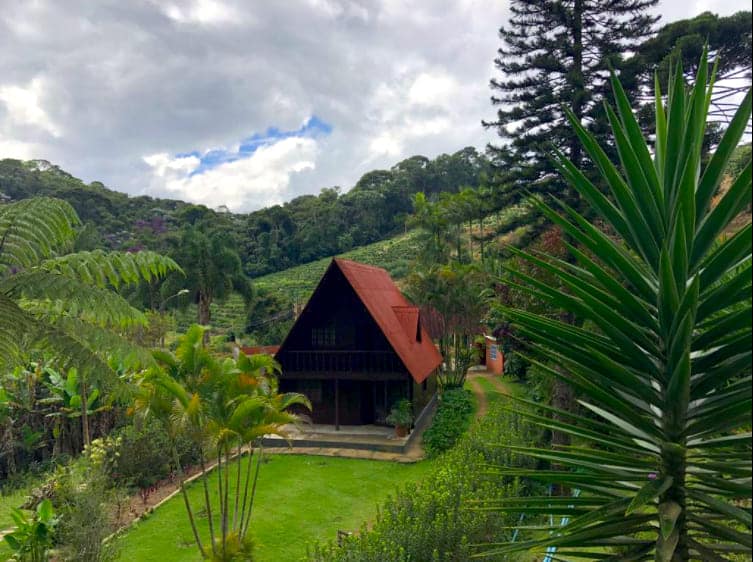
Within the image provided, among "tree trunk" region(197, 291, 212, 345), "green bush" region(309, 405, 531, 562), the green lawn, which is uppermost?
"tree trunk" region(197, 291, 212, 345)

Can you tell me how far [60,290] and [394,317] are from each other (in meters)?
12.7

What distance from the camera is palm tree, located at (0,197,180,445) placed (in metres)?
6.87

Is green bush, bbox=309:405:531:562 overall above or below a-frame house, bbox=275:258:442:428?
below

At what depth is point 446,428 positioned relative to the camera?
14.6 meters

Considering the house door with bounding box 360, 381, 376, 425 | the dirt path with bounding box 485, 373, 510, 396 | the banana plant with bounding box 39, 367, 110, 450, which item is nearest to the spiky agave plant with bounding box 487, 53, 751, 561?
the banana plant with bounding box 39, 367, 110, 450

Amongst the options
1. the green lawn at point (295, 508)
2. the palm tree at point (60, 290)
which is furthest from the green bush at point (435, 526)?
the palm tree at point (60, 290)

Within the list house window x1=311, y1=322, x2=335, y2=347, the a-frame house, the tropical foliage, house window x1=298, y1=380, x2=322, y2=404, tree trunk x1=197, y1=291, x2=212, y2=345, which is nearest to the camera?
the tropical foliage

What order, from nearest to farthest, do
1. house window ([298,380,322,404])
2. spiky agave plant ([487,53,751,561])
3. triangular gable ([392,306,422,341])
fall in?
1. spiky agave plant ([487,53,751,561])
2. house window ([298,380,322,404])
3. triangular gable ([392,306,422,341])

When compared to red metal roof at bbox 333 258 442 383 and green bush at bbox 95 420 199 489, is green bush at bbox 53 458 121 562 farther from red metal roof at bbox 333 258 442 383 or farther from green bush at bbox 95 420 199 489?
red metal roof at bbox 333 258 442 383

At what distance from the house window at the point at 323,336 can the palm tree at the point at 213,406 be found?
8.36m

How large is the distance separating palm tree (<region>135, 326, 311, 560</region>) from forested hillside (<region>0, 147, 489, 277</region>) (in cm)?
5376

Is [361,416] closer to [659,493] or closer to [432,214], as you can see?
[659,493]

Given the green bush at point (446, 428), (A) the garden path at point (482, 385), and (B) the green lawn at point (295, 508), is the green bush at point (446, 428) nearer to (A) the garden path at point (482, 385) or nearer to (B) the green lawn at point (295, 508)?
(B) the green lawn at point (295, 508)

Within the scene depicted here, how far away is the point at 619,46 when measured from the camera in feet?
50.3
